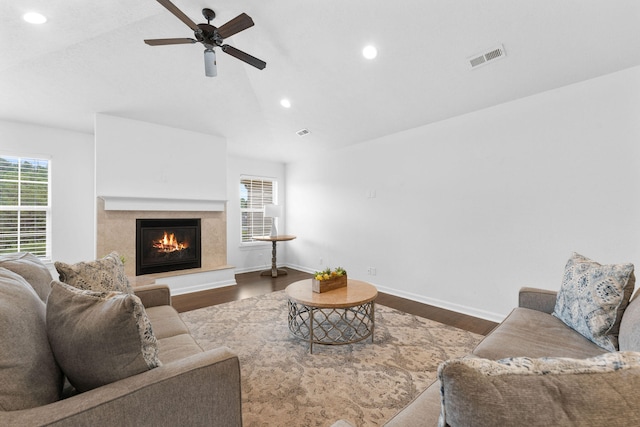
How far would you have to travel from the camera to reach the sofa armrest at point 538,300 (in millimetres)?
2125

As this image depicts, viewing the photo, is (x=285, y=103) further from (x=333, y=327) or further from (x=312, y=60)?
(x=333, y=327)

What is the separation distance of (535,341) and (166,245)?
4.66 meters

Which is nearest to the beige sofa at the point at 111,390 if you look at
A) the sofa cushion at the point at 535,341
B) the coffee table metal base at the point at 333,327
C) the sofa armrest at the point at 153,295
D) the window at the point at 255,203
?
the sofa armrest at the point at 153,295

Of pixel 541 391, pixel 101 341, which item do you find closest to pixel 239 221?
pixel 101 341

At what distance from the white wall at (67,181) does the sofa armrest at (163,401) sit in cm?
442

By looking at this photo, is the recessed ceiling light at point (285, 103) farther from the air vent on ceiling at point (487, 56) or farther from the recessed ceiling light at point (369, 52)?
the air vent on ceiling at point (487, 56)

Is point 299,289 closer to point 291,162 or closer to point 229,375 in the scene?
point 229,375

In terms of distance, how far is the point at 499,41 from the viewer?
2.49 meters

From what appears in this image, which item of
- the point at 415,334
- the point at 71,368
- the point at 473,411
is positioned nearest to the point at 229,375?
the point at 71,368

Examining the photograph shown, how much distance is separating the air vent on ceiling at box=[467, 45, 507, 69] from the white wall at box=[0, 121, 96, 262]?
535 cm

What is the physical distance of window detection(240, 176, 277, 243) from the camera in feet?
19.7

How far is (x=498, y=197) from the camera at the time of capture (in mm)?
3230

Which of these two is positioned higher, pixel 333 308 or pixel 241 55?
pixel 241 55

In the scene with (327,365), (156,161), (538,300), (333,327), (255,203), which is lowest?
(327,365)
